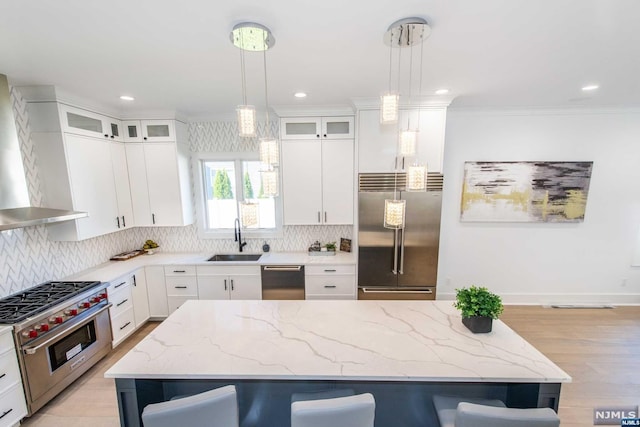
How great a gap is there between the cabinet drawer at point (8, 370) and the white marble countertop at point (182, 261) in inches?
36.0

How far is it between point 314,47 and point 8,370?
322 cm

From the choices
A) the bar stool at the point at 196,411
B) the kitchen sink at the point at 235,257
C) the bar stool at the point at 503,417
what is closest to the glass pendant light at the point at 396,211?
the bar stool at the point at 503,417

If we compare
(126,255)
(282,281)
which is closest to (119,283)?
(126,255)

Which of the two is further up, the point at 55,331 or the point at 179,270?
the point at 179,270

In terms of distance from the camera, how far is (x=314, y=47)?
1.81 metres

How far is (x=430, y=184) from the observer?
308 centimetres

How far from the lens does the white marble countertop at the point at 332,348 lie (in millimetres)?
1377

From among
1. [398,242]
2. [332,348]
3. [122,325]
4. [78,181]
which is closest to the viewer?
[332,348]

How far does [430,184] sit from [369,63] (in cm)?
161

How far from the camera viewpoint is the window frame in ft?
12.5

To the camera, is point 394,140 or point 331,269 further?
point 331,269

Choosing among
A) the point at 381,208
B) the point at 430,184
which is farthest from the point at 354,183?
the point at 430,184

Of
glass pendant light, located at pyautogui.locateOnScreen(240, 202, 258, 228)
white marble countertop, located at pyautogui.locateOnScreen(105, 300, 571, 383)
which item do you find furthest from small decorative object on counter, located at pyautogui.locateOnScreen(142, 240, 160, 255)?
glass pendant light, located at pyautogui.locateOnScreen(240, 202, 258, 228)

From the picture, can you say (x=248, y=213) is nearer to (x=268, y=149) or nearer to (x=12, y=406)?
(x=268, y=149)
